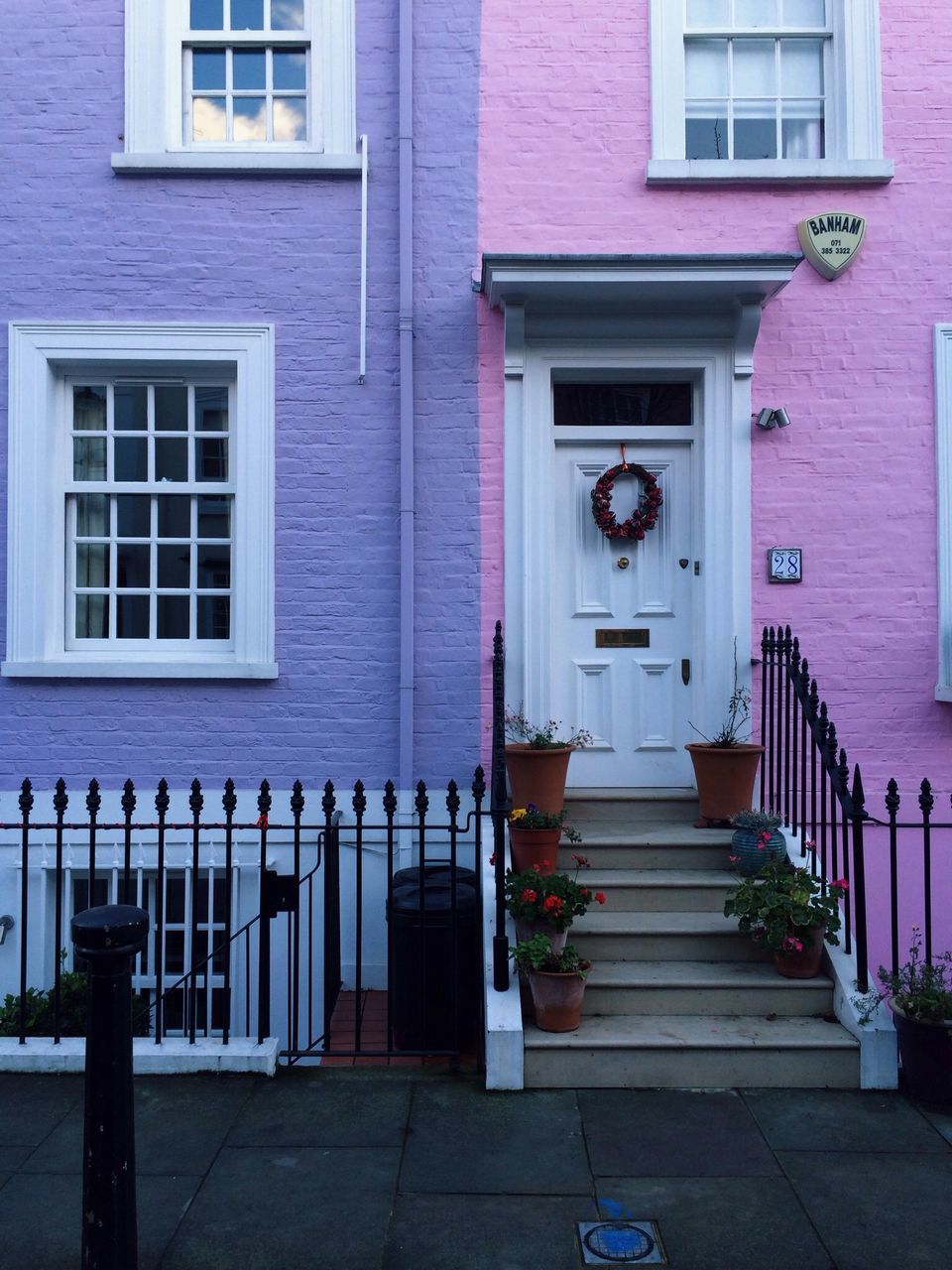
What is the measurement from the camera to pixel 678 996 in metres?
5.32

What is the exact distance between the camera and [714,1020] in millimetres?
5211

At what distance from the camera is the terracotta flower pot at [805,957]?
5336 mm

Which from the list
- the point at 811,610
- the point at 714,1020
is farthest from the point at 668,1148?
the point at 811,610

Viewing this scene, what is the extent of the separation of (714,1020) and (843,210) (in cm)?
504

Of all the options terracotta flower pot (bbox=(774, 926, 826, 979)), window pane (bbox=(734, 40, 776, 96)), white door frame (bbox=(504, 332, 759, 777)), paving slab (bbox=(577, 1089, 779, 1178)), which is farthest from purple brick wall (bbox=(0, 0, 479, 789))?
paving slab (bbox=(577, 1089, 779, 1178))

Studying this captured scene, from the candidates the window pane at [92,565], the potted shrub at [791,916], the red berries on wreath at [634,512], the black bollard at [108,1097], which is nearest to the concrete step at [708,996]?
the potted shrub at [791,916]

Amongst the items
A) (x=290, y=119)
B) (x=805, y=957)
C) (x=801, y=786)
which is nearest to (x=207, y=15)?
(x=290, y=119)

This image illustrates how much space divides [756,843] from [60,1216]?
373cm

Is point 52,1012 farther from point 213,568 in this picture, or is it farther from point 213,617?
point 213,568

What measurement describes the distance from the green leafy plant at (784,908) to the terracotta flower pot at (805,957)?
0.03m

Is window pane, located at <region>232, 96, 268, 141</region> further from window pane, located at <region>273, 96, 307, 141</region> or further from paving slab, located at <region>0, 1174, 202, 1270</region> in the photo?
paving slab, located at <region>0, 1174, 202, 1270</region>

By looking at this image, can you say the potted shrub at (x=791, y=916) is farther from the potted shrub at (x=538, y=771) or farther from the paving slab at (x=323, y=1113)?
the paving slab at (x=323, y=1113)

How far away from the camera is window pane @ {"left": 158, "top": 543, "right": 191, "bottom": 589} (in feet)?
23.9

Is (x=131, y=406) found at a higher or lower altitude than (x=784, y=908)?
higher
